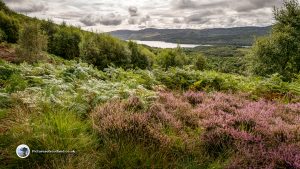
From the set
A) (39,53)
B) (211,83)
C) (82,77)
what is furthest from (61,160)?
(39,53)

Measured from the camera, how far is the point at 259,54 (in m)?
31.9

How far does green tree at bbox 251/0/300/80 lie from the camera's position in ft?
99.1

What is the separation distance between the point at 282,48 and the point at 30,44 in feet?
103

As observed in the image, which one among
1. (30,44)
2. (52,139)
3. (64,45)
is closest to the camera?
(52,139)

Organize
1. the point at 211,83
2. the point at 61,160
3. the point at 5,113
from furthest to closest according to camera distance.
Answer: the point at 211,83 → the point at 5,113 → the point at 61,160

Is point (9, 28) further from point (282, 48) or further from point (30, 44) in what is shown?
point (282, 48)

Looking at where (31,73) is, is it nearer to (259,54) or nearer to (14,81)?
(14,81)

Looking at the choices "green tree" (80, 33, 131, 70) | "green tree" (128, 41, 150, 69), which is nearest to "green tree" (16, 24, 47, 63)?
"green tree" (80, 33, 131, 70)

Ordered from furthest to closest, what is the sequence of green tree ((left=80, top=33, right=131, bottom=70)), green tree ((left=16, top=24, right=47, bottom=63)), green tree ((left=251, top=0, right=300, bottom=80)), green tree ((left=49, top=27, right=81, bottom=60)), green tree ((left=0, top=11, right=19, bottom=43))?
green tree ((left=49, top=27, right=81, bottom=60))
green tree ((left=0, top=11, right=19, bottom=43))
green tree ((left=80, top=33, right=131, bottom=70))
green tree ((left=16, top=24, right=47, bottom=63))
green tree ((left=251, top=0, right=300, bottom=80))

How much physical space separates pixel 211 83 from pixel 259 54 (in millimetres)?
24219

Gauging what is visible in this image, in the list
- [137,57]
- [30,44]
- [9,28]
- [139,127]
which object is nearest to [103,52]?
[137,57]

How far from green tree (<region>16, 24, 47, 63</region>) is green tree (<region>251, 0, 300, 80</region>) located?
1096 inches

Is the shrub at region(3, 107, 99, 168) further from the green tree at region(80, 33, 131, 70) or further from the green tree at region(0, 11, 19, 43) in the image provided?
the green tree at region(0, 11, 19, 43)

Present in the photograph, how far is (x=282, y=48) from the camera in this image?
100 ft
